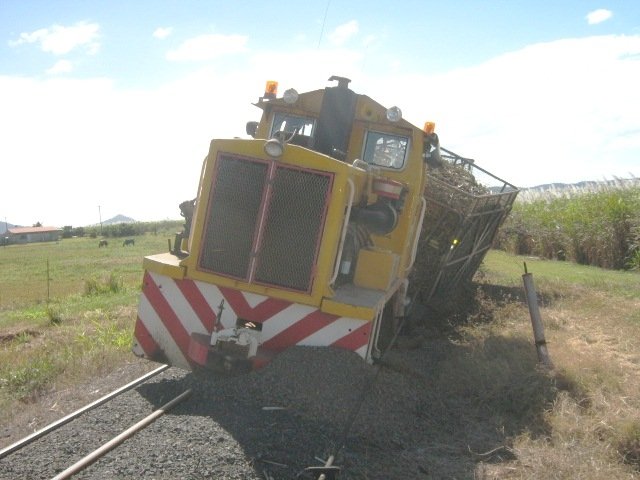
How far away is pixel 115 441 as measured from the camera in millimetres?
4246

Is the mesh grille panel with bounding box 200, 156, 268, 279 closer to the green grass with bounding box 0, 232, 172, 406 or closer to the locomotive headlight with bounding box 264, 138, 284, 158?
the locomotive headlight with bounding box 264, 138, 284, 158

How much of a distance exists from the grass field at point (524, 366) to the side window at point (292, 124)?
298cm

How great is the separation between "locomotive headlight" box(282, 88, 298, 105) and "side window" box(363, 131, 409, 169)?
35.1 inches

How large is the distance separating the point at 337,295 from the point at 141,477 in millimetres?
2256

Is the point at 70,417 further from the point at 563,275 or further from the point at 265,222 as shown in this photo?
the point at 563,275

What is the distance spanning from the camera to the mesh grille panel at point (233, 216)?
539 cm

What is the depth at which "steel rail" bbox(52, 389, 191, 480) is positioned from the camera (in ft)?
12.6

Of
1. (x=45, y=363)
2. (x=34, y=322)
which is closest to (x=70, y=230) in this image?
(x=34, y=322)

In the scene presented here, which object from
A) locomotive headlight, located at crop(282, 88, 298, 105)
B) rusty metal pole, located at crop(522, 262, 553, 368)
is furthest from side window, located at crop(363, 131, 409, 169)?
rusty metal pole, located at crop(522, 262, 553, 368)

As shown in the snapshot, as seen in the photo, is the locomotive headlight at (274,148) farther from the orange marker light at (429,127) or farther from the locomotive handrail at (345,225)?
the orange marker light at (429,127)

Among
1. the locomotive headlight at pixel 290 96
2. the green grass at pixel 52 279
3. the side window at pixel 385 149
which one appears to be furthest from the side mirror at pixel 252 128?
the green grass at pixel 52 279

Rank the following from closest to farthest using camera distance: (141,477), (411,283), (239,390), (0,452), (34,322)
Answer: (141,477)
(0,452)
(239,390)
(411,283)
(34,322)

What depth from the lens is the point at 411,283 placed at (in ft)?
28.6

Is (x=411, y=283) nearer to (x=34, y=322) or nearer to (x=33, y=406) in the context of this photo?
(x=33, y=406)
